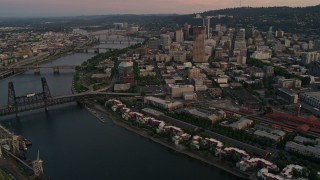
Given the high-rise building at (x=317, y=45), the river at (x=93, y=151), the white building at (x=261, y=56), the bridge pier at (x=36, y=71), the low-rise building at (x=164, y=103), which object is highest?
the high-rise building at (x=317, y=45)

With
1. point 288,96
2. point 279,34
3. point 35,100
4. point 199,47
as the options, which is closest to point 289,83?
point 288,96

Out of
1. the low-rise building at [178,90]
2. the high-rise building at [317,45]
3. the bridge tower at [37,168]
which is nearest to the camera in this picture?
the bridge tower at [37,168]

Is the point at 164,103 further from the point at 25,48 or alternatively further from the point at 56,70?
the point at 25,48

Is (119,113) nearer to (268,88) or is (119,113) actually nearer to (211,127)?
(211,127)

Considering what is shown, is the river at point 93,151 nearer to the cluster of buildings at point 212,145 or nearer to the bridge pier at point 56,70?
the cluster of buildings at point 212,145

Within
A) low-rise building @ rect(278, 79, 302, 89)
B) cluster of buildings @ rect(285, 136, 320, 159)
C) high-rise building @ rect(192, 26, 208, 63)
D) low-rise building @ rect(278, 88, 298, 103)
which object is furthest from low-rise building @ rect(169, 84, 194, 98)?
high-rise building @ rect(192, 26, 208, 63)

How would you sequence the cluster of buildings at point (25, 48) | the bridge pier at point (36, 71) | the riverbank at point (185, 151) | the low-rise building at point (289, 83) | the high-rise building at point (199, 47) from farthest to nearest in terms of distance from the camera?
the cluster of buildings at point (25, 48) < the high-rise building at point (199, 47) < the bridge pier at point (36, 71) < the low-rise building at point (289, 83) < the riverbank at point (185, 151)

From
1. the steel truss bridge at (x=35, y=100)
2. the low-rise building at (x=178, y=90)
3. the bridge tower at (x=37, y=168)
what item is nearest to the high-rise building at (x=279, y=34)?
the low-rise building at (x=178, y=90)

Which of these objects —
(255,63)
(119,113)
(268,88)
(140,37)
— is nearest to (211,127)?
(119,113)

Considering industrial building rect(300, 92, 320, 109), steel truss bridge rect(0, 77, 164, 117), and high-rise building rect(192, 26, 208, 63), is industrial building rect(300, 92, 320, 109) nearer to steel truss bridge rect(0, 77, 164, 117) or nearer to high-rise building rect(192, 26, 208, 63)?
steel truss bridge rect(0, 77, 164, 117)
